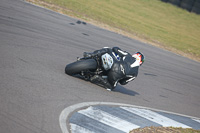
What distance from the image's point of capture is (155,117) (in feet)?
21.2

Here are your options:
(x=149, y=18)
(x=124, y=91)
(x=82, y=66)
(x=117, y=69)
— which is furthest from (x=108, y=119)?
(x=149, y=18)

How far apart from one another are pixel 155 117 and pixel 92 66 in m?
1.71

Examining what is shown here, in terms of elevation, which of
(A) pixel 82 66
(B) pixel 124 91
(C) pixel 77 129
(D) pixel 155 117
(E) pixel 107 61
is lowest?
(B) pixel 124 91

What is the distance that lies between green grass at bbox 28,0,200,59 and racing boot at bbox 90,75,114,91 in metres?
12.0

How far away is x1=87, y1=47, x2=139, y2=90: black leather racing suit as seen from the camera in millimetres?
7091

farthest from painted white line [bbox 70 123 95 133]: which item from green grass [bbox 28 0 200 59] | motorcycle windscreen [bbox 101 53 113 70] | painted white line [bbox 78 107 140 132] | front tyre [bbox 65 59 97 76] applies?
green grass [bbox 28 0 200 59]

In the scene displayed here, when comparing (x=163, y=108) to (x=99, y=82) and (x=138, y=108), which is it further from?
(x=99, y=82)

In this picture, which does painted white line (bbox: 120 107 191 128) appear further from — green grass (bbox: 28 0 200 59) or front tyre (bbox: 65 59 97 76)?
green grass (bbox: 28 0 200 59)

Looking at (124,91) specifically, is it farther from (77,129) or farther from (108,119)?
(77,129)

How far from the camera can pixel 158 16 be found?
30.5 m

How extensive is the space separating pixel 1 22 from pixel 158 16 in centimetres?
2254

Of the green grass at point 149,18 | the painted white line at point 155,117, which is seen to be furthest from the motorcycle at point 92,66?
the green grass at point 149,18

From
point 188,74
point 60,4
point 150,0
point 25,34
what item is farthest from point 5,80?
point 150,0

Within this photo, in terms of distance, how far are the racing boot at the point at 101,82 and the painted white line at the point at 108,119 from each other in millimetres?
1574
